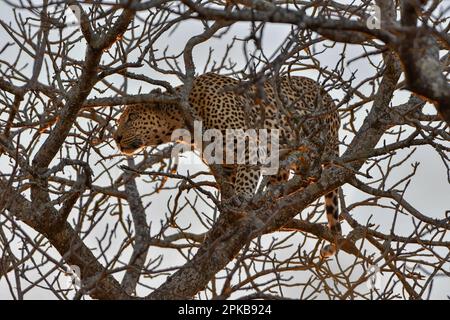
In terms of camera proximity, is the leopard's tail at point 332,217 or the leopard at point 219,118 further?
the leopard at point 219,118

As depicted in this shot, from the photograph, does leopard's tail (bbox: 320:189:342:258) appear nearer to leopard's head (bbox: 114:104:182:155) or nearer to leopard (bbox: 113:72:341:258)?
leopard (bbox: 113:72:341:258)

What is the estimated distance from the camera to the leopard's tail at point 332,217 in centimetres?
870

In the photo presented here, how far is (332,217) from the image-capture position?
911 cm

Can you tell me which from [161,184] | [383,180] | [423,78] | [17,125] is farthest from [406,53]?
[161,184]

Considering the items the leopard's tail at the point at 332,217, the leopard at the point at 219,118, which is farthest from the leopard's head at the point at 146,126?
the leopard's tail at the point at 332,217

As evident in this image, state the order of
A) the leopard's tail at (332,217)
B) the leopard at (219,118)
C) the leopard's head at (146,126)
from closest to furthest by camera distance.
Result: the leopard's tail at (332,217), the leopard at (219,118), the leopard's head at (146,126)

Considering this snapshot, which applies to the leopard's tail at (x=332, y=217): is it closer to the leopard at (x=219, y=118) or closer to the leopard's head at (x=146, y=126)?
the leopard at (x=219, y=118)

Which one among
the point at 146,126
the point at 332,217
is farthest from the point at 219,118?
the point at 332,217

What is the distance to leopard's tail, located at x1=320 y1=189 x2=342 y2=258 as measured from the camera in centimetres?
870

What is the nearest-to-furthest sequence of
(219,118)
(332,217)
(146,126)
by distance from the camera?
(332,217)
(219,118)
(146,126)

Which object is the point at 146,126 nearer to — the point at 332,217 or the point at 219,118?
the point at 219,118

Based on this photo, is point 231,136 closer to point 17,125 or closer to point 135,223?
point 135,223

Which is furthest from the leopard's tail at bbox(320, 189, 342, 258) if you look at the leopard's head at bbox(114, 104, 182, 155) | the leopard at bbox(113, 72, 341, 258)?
the leopard's head at bbox(114, 104, 182, 155)
